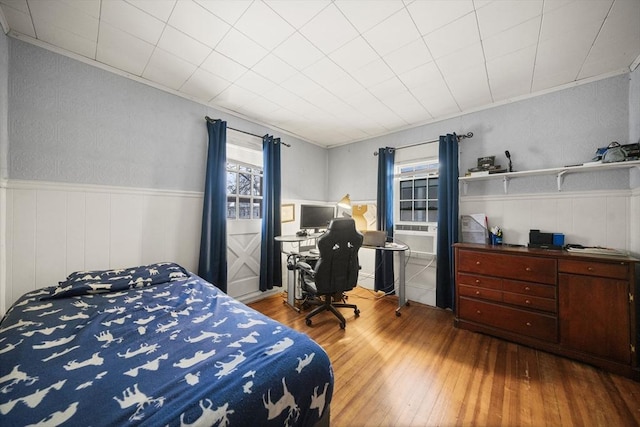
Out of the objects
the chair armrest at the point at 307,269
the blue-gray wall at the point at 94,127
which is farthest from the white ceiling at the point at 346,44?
the chair armrest at the point at 307,269

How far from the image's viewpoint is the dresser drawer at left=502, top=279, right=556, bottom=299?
2.12m

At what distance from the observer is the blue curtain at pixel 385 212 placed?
358 centimetres

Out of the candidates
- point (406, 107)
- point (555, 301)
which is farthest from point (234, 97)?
point (555, 301)

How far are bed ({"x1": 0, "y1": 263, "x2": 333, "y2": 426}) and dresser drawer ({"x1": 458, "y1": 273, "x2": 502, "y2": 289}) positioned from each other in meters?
2.17

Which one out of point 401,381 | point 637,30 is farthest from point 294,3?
point 401,381

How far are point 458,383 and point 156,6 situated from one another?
3519mm

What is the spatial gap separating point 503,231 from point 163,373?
3.47m

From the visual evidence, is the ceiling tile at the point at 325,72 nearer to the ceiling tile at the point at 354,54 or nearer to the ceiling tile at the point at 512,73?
the ceiling tile at the point at 354,54

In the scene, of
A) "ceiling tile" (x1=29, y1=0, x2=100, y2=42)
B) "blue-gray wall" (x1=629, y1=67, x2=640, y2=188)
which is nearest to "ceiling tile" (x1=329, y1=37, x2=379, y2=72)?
"ceiling tile" (x1=29, y1=0, x2=100, y2=42)

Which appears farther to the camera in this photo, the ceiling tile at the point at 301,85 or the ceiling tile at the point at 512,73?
the ceiling tile at the point at 301,85

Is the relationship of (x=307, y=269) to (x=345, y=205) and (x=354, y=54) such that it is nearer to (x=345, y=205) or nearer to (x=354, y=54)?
(x=345, y=205)

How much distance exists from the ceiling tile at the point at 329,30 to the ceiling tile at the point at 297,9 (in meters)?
0.04

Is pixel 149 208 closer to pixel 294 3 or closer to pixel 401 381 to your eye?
pixel 294 3

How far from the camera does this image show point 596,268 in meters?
1.94
